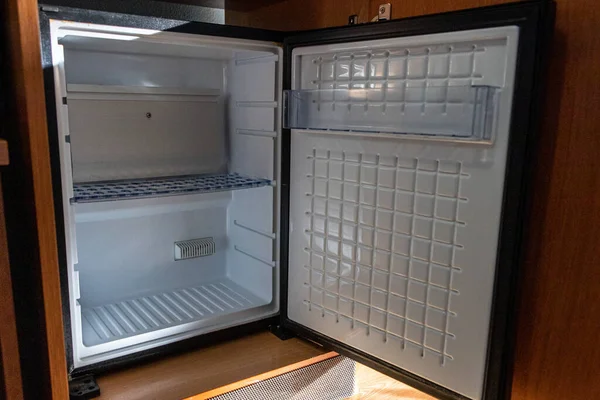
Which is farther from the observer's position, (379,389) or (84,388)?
(379,389)

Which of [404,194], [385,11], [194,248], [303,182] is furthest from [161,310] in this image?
[385,11]

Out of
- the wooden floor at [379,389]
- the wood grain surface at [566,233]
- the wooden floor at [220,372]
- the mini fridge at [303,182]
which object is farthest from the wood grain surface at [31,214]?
the wood grain surface at [566,233]

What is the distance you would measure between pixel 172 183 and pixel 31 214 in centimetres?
59

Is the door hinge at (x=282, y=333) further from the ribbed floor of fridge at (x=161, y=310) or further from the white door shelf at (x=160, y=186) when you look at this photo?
the white door shelf at (x=160, y=186)

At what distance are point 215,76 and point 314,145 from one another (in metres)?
0.55

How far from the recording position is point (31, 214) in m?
0.89

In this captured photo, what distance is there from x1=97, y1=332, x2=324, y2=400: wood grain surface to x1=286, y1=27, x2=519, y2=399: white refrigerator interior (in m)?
0.10

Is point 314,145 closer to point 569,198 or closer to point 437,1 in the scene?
point 437,1

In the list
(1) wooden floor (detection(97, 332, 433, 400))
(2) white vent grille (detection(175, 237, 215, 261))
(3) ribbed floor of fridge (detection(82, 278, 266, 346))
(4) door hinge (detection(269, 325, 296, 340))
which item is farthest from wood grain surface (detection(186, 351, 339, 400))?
(2) white vent grille (detection(175, 237, 215, 261))

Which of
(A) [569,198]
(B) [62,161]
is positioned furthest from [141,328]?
(A) [569,198]

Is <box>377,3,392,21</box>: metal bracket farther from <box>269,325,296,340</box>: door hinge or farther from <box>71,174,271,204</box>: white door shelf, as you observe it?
<box>269,325,296,340</box>: door hinge

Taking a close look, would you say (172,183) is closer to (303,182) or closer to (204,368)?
(303,182)

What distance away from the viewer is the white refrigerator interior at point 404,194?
93 centimetres

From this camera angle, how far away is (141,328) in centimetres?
131
